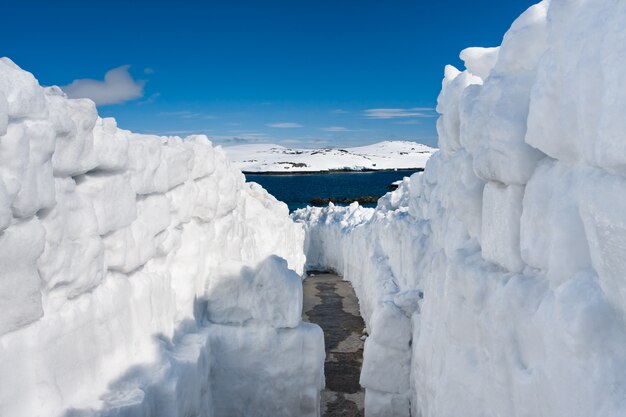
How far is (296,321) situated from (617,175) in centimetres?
537

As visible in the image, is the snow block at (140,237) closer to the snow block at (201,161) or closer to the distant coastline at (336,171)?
the snow block at (201,161)

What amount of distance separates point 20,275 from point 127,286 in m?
1.62

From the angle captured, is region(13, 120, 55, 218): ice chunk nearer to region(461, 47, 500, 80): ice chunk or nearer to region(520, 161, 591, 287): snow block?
region(520, 161, 591, 287): snow block

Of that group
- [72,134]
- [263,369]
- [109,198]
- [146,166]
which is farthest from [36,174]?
[263,369]

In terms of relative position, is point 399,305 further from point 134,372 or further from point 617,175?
point 617,175

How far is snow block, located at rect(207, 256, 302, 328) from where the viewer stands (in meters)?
7.06

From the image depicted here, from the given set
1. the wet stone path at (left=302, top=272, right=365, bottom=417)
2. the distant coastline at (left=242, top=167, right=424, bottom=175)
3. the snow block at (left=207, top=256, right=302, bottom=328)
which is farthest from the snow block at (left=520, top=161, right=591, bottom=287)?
the distant coastline at (left=242, top=167, right=424, bottom=175)

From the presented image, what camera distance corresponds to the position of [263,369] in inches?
277

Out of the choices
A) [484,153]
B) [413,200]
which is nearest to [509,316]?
[484,153]

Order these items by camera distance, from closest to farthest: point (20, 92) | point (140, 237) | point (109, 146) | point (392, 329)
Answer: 1. point (20, 92)
2. point (109, 146)
3. point (140, 237)
4. point (392, 329)

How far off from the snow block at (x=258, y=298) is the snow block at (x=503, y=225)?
3.58 meters

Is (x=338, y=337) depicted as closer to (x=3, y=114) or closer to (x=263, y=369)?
(x=263, y=369)

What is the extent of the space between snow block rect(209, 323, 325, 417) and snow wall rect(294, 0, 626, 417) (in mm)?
1833

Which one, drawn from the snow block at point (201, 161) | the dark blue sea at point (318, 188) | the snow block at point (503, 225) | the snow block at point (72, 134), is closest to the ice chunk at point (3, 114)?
the snow block at point (72, 134)
